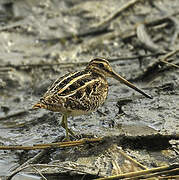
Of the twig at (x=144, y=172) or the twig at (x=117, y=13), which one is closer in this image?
the twig at (x=144, y=172)

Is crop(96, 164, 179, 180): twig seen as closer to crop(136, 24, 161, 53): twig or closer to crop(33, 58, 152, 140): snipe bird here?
crop(33, 58, 152, 140): snipe bird

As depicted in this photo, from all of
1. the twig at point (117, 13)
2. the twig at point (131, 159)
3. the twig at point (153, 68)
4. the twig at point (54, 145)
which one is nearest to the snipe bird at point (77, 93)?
the twig at point (54, 145)

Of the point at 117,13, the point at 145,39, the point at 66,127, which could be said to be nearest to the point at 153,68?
the point at 145,39

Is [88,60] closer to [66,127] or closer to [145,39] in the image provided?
[145,39]

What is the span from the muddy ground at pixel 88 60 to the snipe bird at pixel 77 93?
1.20ft

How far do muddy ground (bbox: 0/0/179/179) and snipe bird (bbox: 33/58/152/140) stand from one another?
14.4 inches

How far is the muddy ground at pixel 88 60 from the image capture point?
4559 mm

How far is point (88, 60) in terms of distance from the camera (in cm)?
727

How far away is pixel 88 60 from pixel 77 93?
2771 mm

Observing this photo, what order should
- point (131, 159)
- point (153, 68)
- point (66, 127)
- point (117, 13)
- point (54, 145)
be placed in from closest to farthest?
point (131, 159)
point (54, 145)
point (66, 127)
point (153, 68)
point (117, 13)

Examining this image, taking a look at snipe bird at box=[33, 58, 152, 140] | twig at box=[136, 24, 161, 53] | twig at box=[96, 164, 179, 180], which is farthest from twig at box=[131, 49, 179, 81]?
twig at box=[96, 164, 179, 180]

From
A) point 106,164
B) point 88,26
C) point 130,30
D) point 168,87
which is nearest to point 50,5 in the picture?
point 88,26

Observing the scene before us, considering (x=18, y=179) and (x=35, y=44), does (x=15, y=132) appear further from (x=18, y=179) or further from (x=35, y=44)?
(x=35, y=44)

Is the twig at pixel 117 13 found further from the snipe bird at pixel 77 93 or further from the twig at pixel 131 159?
the twig at pixel 131 159
